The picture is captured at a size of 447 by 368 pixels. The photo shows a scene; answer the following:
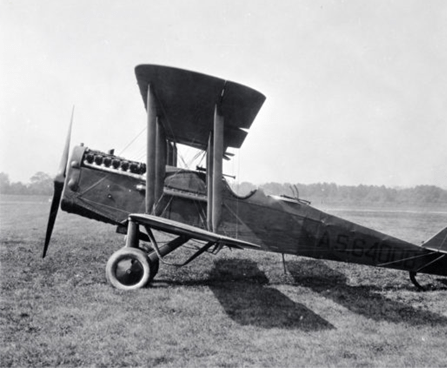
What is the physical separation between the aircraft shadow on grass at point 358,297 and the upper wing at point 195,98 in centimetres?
324

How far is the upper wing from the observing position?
5.07 metres

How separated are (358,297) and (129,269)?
12.4ft

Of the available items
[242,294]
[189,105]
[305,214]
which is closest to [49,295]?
[242,294]

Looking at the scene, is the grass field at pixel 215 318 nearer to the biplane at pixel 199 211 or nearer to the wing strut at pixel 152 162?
the biplane at pixel 199 211

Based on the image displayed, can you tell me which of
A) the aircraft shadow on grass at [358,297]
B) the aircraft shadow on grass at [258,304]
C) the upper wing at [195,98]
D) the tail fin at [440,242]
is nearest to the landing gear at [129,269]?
the aircraft shadow on grass at [258,304]

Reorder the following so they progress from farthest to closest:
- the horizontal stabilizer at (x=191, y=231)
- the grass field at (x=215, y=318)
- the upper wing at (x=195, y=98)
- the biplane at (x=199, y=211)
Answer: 1. the biplane at (x=199, y=211)
2. the upper wing at (x=195, y=98)
3. the horizontal stabilizer at (x=191, y=231)
4. the grass field at (x=215, y=318)

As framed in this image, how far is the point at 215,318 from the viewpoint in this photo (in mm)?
4992

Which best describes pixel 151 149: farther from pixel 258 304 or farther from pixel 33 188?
pixel 33 188

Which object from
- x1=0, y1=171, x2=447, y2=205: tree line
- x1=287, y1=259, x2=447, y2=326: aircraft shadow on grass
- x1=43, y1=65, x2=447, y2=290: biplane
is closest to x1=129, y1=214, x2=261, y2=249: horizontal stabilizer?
x1=43, y1=65, x2=447, y2=290: biplane

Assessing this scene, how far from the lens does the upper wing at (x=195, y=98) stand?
16.6 ft

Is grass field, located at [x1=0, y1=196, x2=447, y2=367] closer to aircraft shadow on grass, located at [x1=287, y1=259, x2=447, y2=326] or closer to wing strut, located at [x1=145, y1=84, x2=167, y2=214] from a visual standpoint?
aircraft shadow on grass, located at [x1=287, y1=259, x2=447, y2=326]

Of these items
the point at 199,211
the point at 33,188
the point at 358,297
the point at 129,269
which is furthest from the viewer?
the point at 33,188

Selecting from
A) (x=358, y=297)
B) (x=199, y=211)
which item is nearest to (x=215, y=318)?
(x=199, y=211)

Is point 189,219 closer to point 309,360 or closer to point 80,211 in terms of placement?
point 80,211
